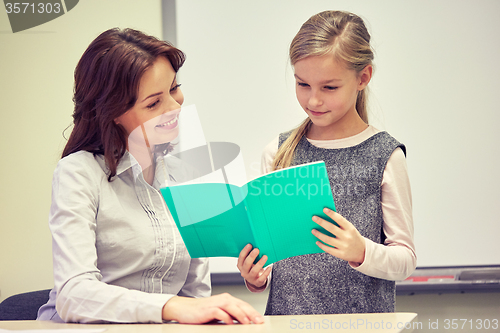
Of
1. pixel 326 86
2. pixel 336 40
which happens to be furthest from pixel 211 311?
pixel 336 40

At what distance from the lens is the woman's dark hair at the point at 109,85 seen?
897mm

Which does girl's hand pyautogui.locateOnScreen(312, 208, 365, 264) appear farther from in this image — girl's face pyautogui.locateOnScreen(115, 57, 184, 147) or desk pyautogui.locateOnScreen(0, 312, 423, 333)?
girl's face pyautogui.locateOnScreen(115, 57, 184, 147)

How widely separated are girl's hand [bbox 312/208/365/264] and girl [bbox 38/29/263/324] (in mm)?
395

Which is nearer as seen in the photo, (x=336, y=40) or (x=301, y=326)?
(x=301, y=326)

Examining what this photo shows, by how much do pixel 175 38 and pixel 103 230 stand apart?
1.06 metres

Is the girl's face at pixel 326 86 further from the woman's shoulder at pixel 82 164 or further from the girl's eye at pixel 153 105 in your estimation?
the woman's shoulder at pixel 82 164

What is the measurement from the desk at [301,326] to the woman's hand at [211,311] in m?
0.01

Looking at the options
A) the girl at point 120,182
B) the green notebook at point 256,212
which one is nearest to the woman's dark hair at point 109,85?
the girl at point 120,182

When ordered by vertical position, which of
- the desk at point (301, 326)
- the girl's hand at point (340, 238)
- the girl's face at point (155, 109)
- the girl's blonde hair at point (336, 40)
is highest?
the girl's blonde hair at point (336, 40)

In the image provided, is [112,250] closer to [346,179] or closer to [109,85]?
[109,85]

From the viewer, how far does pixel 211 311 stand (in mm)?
651

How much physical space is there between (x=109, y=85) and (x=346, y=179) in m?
0.62

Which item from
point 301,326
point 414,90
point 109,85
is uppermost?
point 109,85

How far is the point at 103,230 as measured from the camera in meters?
0.86
